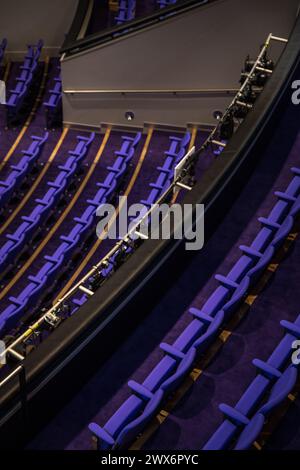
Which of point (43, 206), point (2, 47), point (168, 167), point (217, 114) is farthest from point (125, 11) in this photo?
point (43, 206)

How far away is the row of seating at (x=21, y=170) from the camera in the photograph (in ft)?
12.7

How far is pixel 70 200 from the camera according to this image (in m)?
3.94

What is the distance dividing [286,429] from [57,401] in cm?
65

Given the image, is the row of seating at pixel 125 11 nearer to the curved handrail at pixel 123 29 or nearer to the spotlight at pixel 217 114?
the curved handrail at pixel 123 29

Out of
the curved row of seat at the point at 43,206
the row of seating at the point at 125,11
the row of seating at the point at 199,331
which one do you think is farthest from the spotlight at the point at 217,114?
the row of seating at the point at 199,331

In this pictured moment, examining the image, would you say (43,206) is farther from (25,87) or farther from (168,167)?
(25,87)

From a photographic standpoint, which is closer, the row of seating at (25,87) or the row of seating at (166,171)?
the row of seating at (166,171)

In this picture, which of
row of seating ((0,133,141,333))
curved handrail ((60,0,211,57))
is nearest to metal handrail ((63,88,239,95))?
curved handrail ((60,0,211,57))

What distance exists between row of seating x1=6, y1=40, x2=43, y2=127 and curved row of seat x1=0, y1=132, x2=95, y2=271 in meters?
0.48

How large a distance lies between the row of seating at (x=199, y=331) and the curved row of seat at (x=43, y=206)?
1.36 metres

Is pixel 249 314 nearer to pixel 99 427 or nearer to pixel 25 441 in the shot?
pixel 99 427

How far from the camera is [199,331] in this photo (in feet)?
7.42

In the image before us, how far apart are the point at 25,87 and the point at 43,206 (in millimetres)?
1151
